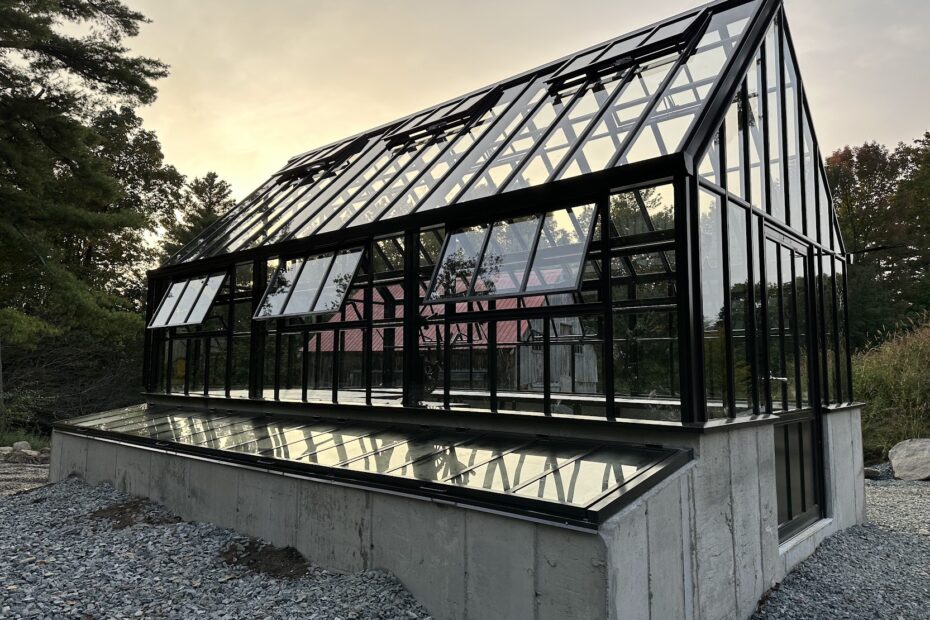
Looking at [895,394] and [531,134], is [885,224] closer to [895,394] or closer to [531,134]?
[895,394]

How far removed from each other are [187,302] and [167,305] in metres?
0.88

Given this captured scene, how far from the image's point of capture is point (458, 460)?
216 inches

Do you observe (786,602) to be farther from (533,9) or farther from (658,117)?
(533,9)

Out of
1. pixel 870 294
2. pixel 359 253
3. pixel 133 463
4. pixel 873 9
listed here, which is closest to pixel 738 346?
pixel 359 253

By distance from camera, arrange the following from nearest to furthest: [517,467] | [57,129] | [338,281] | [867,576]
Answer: [517,467] < [867,576] < [338,281] < [57,129]

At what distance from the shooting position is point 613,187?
5.55m

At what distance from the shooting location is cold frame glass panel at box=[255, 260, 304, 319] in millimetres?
9078

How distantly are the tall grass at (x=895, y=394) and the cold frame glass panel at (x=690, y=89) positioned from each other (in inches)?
378

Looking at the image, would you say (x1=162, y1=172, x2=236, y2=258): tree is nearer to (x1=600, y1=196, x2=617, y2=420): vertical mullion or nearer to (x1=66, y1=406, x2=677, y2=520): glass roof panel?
(x1=66, y1=406, x2=677, y2=520): glass roof panel

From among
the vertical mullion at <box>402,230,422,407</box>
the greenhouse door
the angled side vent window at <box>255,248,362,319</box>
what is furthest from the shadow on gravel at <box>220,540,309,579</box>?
the greenhouse door

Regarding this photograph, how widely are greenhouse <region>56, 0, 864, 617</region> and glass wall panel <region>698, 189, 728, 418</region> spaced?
3 centimetres

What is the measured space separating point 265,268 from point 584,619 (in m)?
7.87

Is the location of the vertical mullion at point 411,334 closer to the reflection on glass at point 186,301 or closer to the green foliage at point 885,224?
the reflection on glass at point 186,301

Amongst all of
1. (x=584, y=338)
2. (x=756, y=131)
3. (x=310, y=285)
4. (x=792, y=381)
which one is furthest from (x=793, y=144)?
(x=310, y=285)
